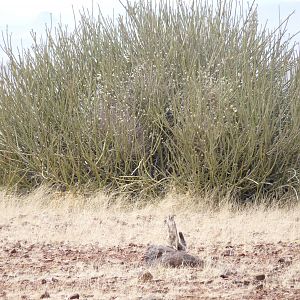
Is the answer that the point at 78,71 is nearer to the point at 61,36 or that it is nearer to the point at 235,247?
the point at 61,36

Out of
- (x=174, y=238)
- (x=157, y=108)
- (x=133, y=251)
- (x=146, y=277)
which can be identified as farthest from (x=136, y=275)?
(x=157, y=108)

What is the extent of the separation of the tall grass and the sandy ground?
0.76 metres

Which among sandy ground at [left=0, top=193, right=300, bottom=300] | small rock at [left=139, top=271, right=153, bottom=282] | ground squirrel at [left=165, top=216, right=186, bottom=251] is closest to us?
sandy ground at [left=0, top=193, right=300, bottom=300]

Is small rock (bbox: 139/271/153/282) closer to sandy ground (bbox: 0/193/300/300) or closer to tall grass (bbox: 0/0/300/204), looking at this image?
→ sandy ground (bbox: 0/193/300/300)

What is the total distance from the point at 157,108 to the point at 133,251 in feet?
17.4

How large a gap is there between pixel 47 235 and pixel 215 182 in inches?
166

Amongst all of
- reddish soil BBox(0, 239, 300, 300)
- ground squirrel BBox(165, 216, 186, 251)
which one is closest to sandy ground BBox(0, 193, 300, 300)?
reddish soil BBox(0, 239, 300, 300)

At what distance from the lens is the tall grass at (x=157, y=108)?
544 inches

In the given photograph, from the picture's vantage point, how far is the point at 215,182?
14148 millimetres

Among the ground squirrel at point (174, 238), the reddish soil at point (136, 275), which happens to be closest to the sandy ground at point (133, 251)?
the reddish soil at point (136, 275)

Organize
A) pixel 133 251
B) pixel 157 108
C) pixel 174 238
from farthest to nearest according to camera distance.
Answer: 1. pixel 157 108
2. pixel 133 251
3. pixel 174 238

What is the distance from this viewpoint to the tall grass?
45.4ft

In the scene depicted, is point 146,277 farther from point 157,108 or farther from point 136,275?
point 157,108

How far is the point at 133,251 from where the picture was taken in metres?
9.31
